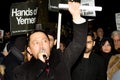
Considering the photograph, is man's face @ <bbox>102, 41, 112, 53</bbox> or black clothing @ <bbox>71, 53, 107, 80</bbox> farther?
man's face @ <bbox>102, 41, 112, 53</bbox>

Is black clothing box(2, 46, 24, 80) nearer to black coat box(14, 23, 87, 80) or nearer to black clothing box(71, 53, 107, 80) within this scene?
black clothing box(71, 53, 107, 80)

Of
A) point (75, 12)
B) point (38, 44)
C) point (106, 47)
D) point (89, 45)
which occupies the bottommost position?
point (106, 47)

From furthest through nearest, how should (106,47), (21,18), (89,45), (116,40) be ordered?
(116,40), (106,47), (21,18), (89,45)

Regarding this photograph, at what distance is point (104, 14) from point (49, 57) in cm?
1415

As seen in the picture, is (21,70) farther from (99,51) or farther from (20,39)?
(99,51)

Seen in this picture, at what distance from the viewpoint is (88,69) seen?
682 cm

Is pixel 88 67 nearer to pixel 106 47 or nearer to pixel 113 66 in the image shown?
pixel 113 66

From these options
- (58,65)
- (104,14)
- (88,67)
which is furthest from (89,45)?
(104,14)

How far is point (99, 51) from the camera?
27.0ft

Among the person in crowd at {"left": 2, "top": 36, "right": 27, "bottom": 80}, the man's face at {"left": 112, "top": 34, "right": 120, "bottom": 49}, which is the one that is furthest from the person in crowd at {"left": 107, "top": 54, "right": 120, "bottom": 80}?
the man's face at {"left": 112, "top": 34, "right": 120, "bottom": 49}

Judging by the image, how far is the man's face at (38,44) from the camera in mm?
4363

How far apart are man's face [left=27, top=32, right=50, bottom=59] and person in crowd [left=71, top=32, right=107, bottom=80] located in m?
2.20

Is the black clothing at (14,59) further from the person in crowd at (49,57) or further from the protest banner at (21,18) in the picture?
the person in crowd at (49,57)

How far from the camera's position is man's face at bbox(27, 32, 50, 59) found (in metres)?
4.36
